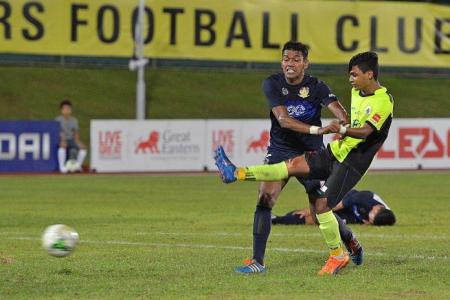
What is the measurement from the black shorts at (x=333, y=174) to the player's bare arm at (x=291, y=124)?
353mm

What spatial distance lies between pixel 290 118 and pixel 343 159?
619mm

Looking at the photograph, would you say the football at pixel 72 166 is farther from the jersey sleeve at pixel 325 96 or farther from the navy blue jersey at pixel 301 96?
the jersey sleeve at pixel 325 96

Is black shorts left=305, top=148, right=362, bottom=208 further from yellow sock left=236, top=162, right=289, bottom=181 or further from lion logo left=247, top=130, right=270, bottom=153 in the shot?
lion logo left=247, top=130, right=270, bottom=153

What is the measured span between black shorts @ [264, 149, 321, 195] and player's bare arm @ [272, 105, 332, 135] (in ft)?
1.44

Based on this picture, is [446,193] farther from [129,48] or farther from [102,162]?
[129,48]

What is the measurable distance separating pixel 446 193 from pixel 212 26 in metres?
18.8

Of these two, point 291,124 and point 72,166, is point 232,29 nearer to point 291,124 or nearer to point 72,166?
point 72,166

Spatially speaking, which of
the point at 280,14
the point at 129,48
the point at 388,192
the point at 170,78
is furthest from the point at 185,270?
the point at 170,78

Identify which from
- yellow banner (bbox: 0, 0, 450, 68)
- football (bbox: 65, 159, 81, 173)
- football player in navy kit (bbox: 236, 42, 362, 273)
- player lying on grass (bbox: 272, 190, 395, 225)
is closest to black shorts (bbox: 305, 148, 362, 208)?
football player in navy kit (bbox: 236, 42, 362, 273)

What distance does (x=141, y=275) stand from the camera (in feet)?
35.8

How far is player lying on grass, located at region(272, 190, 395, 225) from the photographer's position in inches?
656

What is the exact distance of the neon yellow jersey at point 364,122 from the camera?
11.0 m

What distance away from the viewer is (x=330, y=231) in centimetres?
1123

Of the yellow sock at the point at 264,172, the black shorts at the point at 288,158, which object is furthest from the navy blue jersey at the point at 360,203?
the yellow sock at the point at 264,172
